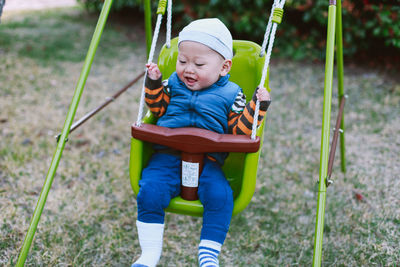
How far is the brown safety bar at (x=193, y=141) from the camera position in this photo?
175 centimetres

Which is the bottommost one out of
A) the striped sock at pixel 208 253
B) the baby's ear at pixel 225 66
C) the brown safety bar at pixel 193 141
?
the striped sock at pixel 208 253

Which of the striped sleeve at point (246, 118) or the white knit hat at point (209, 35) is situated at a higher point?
the white knit hat at point (209, 35)

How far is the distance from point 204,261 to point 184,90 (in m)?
0.83

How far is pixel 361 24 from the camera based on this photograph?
511 centimetres

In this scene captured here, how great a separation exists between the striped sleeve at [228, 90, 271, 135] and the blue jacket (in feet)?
0.16

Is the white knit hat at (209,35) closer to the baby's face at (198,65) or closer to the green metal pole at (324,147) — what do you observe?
the baby's face at (198,65)

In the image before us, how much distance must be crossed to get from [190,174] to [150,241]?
0.36 metres

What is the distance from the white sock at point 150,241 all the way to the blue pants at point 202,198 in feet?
0.09

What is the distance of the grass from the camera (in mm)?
2422

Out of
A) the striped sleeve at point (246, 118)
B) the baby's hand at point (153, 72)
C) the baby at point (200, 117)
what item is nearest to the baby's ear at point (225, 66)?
the baby at point (200, 117)

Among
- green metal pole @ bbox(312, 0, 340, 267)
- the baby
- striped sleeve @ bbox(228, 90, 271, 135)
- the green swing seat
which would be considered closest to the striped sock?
the baby

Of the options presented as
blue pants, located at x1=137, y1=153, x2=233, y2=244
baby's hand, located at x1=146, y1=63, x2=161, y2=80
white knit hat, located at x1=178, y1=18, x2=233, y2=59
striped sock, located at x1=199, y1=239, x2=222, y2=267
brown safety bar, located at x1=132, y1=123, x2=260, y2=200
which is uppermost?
white knit hat, located at x1=178, y1=18, x2=233, y2=59

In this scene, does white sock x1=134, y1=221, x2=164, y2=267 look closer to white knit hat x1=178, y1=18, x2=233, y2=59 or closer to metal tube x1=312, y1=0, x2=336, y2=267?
Result: metal tube x1=312, y1=0, x2=336, y2=267

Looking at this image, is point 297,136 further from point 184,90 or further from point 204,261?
point 204,261
